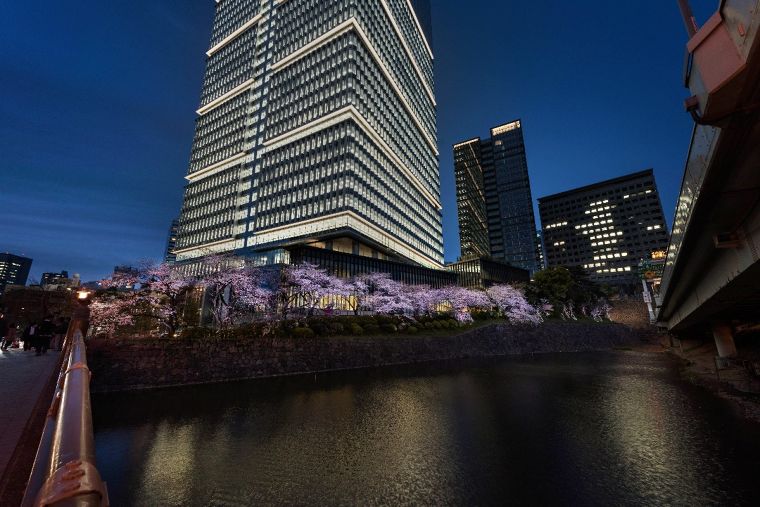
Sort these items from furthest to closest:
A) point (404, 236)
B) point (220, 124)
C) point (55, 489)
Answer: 1. point (220, 124)
2. point (404, 236)
3. point (55, 489)

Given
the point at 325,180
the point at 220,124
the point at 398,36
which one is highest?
the point at 398,36

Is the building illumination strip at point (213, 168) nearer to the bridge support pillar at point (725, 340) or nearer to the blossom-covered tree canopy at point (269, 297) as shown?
the blossom-covered tree canopy at point (269, 297)

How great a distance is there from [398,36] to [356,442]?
4882 inches

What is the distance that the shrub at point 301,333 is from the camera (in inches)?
1331

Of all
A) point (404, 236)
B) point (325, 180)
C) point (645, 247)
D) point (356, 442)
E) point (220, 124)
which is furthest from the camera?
point (645, 247)

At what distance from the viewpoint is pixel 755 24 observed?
17.1 feet

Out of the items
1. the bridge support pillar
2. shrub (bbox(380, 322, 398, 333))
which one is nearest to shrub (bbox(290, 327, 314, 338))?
shrub (bbox(380, 322, 398, 333))

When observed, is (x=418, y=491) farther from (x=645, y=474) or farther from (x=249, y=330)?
(x=249, y=330)

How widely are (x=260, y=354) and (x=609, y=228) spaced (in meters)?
187

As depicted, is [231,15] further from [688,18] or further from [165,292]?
[688,18]

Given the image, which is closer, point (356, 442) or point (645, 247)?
point (356, 442)

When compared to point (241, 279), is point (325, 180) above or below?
above

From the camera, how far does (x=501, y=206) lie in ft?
601

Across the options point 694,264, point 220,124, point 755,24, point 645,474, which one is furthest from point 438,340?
point 220,124
